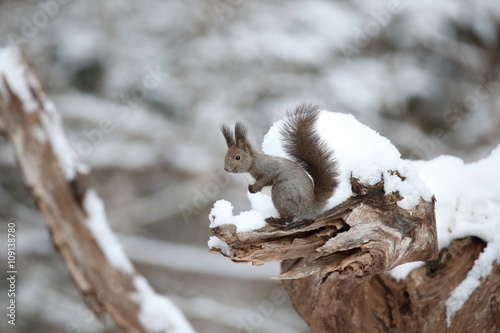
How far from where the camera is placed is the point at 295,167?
4.70 ft

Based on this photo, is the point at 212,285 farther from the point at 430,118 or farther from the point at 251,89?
the point at 430,118

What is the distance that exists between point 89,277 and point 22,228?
4.30ft

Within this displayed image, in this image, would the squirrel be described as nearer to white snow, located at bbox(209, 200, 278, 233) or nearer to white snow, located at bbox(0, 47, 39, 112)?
white snow, located at bbox(209, 200, 278, 233)

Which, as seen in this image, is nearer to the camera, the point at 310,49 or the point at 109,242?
the point at 109,242

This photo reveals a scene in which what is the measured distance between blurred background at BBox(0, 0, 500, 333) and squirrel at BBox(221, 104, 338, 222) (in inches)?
72.8

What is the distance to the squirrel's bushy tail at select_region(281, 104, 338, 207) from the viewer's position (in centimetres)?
139

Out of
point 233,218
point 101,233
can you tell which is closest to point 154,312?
point 101,233

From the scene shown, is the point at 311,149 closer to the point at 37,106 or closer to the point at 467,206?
the point at 467,206

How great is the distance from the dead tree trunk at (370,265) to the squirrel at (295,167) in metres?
0.05

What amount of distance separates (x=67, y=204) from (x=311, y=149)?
138 cm

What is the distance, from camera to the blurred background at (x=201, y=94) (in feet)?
11.1

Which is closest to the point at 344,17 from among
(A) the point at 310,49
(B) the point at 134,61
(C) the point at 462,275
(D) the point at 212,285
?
(A) the point at 310,49

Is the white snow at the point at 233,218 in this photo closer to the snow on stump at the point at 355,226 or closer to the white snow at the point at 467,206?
the snow on stump at the point at 355,226

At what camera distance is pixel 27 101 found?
91.7 inches
